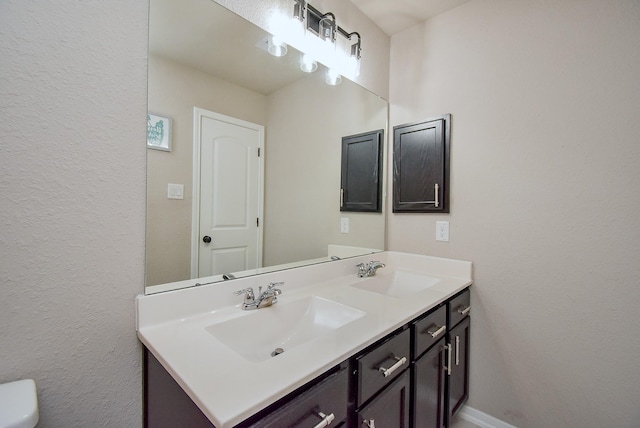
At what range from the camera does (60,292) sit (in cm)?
74

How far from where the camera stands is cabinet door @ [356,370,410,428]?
84 centimetres

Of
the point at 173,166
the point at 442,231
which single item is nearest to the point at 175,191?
the point at 173,166

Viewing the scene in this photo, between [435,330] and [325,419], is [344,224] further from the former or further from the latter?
[325,419]

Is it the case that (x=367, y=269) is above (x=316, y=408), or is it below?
above

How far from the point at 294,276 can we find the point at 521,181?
1258mm

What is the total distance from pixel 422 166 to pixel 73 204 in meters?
1.69

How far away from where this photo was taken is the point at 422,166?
1.76 meters

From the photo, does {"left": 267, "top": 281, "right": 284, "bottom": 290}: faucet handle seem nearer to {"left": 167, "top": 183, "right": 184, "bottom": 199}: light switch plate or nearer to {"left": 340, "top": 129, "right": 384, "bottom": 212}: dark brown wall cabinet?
{"left": 167, "top": 183, "right": 184, "bottom": 199}: light switch plate

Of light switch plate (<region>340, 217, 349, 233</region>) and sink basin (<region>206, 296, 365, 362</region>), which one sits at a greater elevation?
light switch plate (<region>340, 217, 349, 233</region>)

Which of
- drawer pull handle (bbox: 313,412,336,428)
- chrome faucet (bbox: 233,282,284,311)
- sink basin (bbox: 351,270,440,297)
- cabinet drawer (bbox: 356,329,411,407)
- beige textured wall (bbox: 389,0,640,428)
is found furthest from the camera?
sink basin (bbox: 351,270,440,297)

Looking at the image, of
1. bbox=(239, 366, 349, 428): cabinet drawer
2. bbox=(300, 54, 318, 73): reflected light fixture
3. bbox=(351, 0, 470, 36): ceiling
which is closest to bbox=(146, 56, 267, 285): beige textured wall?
bbox=(300, 54, 318, 73): reflected light fixture

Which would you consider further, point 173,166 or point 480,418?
point 480,418

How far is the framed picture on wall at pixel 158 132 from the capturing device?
36.1 inches

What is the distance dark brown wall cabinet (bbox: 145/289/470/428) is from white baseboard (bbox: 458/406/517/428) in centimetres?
19
